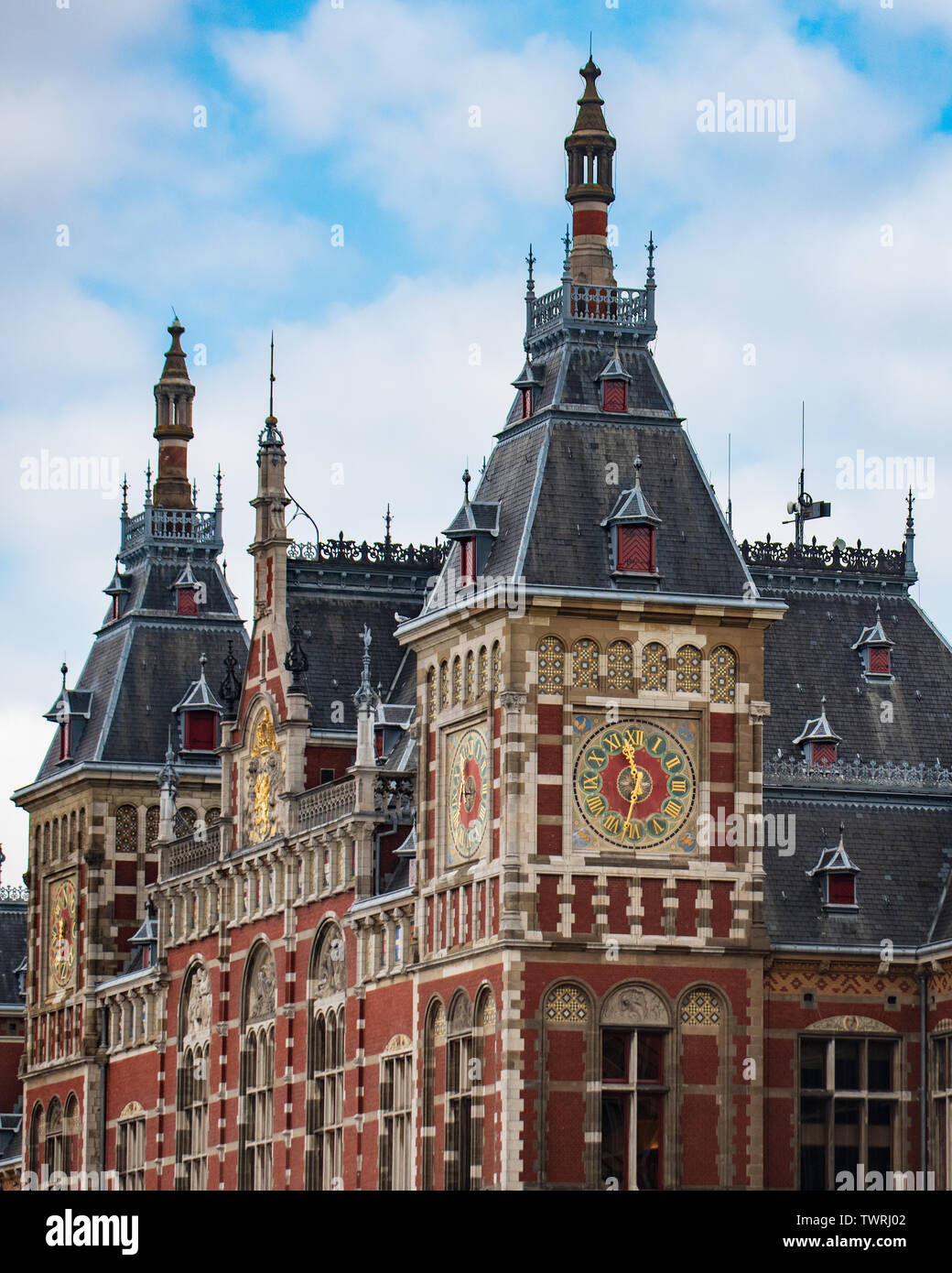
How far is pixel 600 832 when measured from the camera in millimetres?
70250

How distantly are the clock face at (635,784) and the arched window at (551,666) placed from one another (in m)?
0.87

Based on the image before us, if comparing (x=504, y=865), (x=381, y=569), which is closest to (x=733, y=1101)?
(x=504, y=865)

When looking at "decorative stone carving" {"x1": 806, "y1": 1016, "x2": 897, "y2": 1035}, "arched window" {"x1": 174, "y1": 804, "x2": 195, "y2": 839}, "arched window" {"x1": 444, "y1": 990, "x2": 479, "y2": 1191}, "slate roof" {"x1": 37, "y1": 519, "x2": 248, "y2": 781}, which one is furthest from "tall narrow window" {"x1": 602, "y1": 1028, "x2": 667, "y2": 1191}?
"slate roof" {"x1": 37, "y1": 519, "x2": 248, "y2": 781}

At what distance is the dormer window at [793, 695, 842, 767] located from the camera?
75.2m

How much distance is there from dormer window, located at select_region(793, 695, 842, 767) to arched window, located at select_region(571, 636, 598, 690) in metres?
7.00

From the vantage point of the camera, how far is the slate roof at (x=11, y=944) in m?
121

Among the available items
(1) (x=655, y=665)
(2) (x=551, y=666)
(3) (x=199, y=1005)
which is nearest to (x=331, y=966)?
(3) (x=199, y=1005)

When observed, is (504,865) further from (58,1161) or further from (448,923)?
(58,1161)

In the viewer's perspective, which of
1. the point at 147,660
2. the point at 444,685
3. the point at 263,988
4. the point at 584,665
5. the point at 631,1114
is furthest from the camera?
the point at 147,660

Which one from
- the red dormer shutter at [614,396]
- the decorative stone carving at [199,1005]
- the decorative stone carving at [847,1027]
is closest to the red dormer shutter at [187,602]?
the decorative stone carving at [199,1005]

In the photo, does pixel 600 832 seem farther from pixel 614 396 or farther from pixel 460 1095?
pixel 614 396

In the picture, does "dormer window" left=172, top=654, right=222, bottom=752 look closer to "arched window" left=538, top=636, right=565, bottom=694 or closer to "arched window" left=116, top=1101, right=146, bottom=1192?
"arched window" left=116, top=1101, right=146, bottom=1192

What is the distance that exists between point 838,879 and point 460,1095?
380 inches
